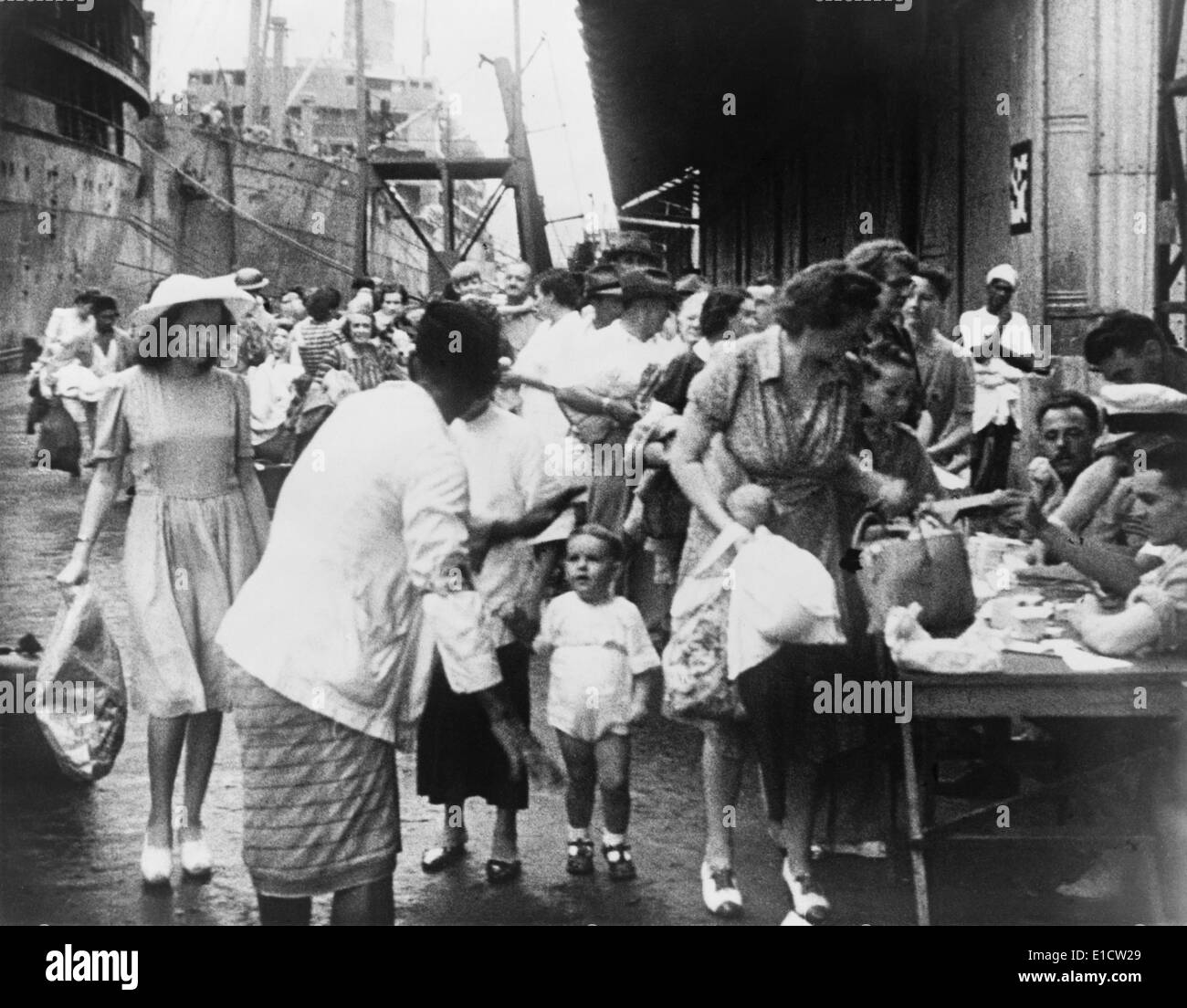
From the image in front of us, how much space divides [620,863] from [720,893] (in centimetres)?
41

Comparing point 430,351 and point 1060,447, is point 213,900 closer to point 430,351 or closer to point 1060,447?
point 430,351

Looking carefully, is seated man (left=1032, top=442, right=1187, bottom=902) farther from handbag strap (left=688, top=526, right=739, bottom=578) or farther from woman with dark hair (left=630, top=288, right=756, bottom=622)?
woman with dark hair (left=630, top=288, right=756, bottom=622)

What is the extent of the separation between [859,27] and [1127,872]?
918 cm

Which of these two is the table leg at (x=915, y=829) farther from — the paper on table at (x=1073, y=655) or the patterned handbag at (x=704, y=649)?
the patterned handbag at (x=704, y=649)

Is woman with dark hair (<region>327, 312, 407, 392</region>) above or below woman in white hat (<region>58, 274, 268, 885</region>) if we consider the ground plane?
above

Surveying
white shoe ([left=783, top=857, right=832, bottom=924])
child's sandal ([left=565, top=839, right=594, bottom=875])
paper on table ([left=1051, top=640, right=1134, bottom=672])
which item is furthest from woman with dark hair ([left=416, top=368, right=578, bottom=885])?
paper on table ([left=1051, top=640, right=1134, bottom=672])

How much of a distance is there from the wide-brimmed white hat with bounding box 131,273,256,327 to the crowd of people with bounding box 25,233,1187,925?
1 cm

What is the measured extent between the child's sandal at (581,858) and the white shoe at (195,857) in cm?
111

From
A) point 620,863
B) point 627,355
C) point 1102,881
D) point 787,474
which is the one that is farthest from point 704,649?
point 627,355

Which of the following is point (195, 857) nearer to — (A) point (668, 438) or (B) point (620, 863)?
(B) point (620, 863)

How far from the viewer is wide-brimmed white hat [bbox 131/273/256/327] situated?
4902 millimetres

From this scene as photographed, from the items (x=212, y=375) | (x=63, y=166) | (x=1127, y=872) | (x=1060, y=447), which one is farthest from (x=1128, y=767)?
(x=63, y=166)

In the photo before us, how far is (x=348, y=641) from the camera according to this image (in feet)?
12.4
